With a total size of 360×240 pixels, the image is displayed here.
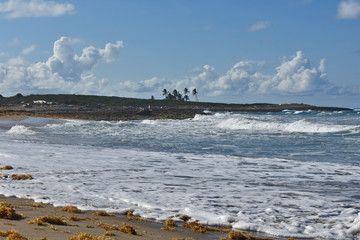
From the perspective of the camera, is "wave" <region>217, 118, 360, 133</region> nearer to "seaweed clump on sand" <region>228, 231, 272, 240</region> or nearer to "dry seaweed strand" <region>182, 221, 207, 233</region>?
"dry seaweed strand" <region>182, 221, 207, 233</region>

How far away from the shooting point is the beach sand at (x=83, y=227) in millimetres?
7113

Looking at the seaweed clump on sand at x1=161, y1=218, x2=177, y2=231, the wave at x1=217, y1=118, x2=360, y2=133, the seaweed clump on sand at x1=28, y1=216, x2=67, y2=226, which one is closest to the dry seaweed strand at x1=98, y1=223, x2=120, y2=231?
the seaweed clump on sand at x1=28, y1=216, x2=67, y2=226

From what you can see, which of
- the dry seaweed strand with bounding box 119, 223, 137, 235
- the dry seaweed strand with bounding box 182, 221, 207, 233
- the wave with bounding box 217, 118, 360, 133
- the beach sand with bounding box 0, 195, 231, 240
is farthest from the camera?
the wave with bounding box 217, 118, 360, 133

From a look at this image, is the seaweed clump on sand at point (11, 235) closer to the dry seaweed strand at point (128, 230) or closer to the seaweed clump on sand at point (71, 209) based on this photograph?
the dry seaweed strand at point (128, 230)

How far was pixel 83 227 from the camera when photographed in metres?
7.96

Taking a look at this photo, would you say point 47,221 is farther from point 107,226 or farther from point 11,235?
point 11,235

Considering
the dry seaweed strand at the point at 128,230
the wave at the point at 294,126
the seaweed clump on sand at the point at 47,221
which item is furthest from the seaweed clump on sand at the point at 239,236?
the wave at the point at 294,126

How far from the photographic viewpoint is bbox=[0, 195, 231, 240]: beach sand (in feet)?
23.3

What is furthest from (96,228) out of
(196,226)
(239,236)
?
(239,236)

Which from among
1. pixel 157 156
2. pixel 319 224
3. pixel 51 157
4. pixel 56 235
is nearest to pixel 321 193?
pixel 319 224

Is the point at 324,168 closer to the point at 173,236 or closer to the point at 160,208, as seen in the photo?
the point at 160,208

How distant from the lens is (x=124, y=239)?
7211 mm

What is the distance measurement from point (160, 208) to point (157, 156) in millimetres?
11405

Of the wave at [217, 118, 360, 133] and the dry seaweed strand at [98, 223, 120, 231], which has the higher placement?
the wave at [217, 118, 360, 133]
